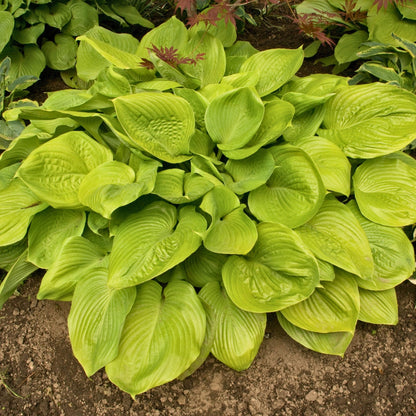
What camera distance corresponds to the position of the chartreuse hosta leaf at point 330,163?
5.77ft

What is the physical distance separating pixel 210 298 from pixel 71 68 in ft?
6.95

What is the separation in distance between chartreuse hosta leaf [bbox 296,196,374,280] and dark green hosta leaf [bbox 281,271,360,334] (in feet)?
0.29

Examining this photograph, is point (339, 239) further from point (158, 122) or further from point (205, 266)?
point (158, 122)

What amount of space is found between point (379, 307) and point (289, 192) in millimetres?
628

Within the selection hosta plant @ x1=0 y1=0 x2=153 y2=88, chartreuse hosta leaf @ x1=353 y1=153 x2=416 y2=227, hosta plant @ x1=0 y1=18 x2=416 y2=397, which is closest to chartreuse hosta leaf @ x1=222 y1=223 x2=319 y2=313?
hosta plant @ x1=0 y1=18 x2=416 y2=397

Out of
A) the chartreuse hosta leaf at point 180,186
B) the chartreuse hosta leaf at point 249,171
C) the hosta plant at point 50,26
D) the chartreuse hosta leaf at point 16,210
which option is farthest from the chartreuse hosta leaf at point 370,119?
the hosta plant at point 50,26

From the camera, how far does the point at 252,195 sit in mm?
1779

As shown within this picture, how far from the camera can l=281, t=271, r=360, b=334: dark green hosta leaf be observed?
163cm

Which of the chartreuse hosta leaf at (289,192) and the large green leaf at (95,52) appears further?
the large green leaf at (95,52)

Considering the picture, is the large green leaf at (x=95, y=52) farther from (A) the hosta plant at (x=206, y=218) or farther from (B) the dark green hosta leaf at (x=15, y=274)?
(B) the dark green hosta leaf at (x=15, y=274)

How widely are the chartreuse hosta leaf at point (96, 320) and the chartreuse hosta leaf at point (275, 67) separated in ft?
3.97

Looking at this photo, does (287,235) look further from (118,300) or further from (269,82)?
(269,82)

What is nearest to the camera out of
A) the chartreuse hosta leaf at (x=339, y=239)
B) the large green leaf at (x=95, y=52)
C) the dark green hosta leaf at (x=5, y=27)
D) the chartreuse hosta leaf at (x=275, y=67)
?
the chartreuse hosta leaf at (x=339, y=239)

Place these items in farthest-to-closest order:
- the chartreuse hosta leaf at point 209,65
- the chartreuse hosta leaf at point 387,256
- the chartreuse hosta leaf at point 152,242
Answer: the chartreuse hosta leaf at point 209,65, the chartreuse hosta leaf at point 387,256, the chartreuse hosta leaf at point 152,242
